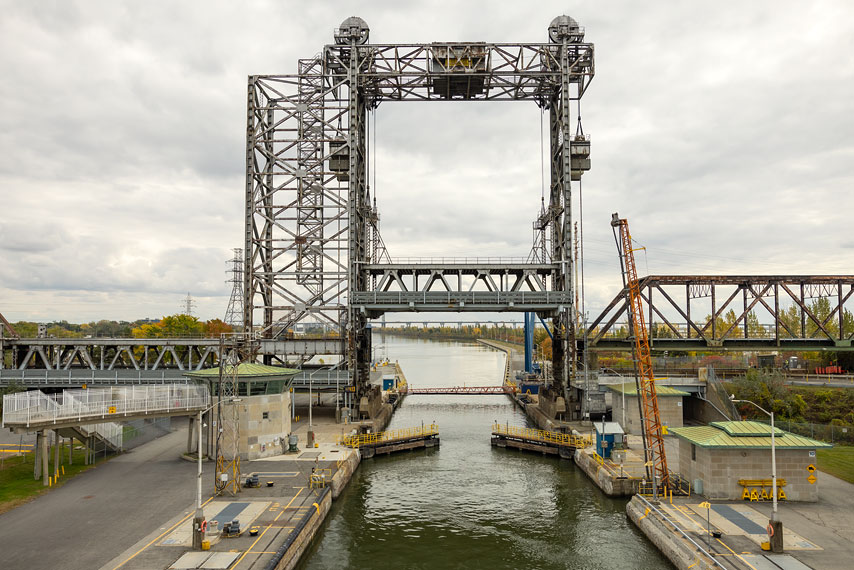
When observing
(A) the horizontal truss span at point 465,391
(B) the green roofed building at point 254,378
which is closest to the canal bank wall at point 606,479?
(B) the green roofed building at point 254,378

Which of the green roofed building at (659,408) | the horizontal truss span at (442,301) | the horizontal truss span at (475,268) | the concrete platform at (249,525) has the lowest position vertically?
the concrete platform at (249,525)

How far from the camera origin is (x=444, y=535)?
30.3 m

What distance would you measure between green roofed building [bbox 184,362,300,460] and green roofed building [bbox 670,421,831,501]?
92.0 ft

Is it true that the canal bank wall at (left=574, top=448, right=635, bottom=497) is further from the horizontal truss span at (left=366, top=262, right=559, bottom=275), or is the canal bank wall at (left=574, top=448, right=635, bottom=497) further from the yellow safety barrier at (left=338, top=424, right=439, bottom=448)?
the horizontal truss span at (left=366, top=262, right=559, bottom=275)

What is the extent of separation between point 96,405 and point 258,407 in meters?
10.2

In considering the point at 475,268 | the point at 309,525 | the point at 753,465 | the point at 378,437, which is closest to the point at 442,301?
the point at 475,268

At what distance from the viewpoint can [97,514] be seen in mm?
28406

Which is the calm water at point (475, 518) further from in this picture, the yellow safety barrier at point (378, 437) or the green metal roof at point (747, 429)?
the green metal roof at point (747, 429)

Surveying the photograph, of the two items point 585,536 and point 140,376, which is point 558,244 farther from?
point 140,376

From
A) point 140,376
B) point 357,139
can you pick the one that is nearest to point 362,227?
point 357,139

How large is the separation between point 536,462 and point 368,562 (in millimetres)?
23622

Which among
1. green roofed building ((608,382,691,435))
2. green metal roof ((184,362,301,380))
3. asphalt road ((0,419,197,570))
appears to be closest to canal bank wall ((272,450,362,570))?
asphalt road ((0,419,197,570))

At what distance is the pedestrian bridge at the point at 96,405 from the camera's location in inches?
1248

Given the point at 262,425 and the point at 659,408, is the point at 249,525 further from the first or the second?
the point at 659,408
